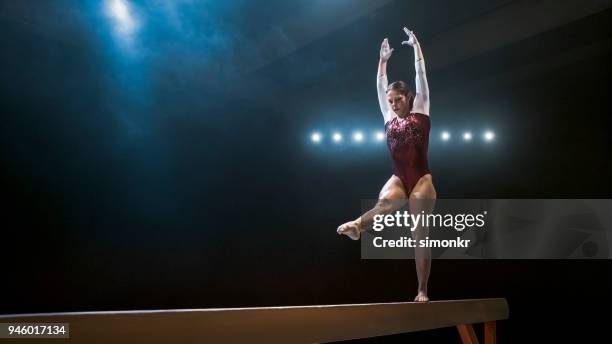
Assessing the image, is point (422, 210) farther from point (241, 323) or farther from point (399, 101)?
point (241, 323)

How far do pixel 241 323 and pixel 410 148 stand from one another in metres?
2.16

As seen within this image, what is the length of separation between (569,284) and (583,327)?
Result: 350 mm

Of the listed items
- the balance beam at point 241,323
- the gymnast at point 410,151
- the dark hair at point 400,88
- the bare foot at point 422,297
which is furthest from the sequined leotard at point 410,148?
the balance beam at point 241,323

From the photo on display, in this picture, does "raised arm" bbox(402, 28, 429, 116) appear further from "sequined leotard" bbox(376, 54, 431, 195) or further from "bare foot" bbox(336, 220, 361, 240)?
"bare foot" bbox(336, 220, 361, 240)

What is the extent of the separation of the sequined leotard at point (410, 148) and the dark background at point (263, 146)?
116 cm

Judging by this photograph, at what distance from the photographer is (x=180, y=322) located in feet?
2.84

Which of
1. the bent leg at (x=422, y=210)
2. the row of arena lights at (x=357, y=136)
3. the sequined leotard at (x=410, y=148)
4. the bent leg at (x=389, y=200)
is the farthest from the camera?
the row of arena lights at (x=357, y=136)

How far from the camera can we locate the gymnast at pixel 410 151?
9.12 feet

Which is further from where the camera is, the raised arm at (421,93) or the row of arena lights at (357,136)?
the row of arena lights at (357,136)

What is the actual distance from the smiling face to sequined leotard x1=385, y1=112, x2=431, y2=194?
46 mm

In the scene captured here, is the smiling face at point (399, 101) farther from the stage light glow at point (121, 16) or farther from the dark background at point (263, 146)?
the stage light glow at point (121, 16)

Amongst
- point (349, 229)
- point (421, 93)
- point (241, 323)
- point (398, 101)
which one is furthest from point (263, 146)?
point (241, 323)

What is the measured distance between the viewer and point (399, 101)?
300 centimetres

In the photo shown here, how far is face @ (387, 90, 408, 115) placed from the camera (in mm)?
2992
